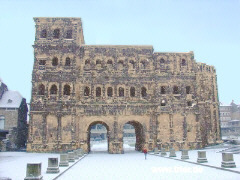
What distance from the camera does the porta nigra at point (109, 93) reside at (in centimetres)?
3016

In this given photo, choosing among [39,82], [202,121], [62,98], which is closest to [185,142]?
[202,121]

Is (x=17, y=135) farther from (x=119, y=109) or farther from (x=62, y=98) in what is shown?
(x=119, y=109)

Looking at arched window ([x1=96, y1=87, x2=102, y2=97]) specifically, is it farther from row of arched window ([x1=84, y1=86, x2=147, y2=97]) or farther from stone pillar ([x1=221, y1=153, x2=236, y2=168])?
stone pillar ([x1=221, y1=153, x2=236, y2=168])

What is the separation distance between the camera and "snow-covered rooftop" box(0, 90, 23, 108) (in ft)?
122

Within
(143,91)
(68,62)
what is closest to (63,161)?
(68,62)

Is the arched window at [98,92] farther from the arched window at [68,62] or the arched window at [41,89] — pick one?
the arched window at [41,89]

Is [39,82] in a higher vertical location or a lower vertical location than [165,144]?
higher

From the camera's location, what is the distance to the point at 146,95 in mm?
31875

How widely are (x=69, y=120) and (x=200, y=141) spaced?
1716 centimetres

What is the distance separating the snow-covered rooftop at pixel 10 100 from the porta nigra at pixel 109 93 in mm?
8792

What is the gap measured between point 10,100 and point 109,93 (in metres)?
16.3

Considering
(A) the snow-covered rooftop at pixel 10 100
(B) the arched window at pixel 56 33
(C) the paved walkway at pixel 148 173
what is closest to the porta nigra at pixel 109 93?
(B) the arched window at pixel 56 33

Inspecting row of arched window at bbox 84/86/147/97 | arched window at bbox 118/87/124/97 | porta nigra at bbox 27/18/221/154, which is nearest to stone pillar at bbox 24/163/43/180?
porta nigra at bbox 27/18/221/154

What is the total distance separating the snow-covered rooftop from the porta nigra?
28.8 feet
